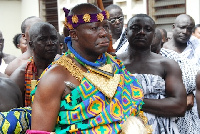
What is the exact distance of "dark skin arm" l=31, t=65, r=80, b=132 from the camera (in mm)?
3227

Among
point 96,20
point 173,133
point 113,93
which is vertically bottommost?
point 173,133

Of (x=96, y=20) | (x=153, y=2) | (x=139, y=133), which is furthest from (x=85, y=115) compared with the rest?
(x=153, y=2)

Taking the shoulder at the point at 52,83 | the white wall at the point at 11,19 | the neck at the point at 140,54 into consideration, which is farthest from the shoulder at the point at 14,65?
the white wall at the point at 11,19

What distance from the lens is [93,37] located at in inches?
134

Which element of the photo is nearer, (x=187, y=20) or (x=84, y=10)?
(x=84, y=10)

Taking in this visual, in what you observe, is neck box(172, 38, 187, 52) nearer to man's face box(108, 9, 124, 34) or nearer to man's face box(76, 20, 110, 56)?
man's face box(108, 9, 124, 34)

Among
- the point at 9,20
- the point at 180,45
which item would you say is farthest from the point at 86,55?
the point at 9,20

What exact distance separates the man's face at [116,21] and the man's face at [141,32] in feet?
8.06

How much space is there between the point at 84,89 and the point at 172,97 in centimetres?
132

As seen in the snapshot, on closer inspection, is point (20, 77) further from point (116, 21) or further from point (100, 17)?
point (116, 21)

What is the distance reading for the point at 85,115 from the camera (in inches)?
129

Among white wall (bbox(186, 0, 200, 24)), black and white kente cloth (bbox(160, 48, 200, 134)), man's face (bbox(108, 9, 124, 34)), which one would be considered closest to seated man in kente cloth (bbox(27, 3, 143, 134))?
black and white kente cloth (bbox(160, 48, 200, 134))

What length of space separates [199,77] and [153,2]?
6.41 m

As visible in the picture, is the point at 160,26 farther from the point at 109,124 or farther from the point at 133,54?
the point at 109,124
